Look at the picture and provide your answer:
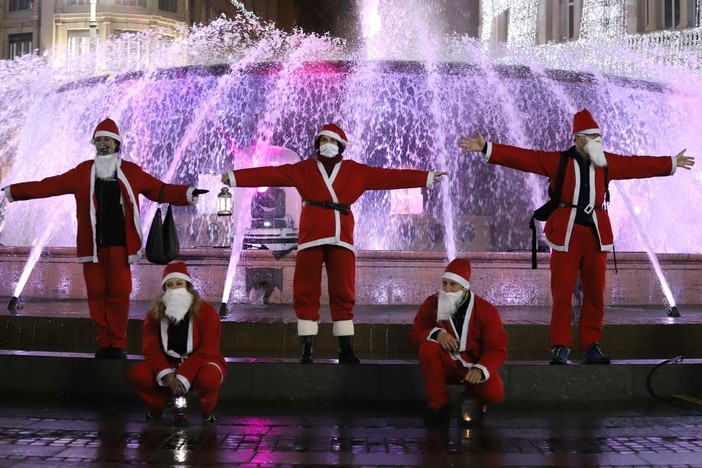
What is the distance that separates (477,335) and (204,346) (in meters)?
1.56

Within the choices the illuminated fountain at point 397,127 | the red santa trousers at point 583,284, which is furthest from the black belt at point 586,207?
the illuminated fountain at point 397,127

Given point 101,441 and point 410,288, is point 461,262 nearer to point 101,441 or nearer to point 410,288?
point 101,441

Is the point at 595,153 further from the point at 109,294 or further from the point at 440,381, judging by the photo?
the point at 109,294

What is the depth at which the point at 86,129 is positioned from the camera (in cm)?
1561

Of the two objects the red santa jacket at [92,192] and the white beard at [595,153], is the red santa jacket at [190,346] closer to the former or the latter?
the red santa jacket at [92,192]

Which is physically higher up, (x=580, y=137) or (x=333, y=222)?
(x=580, y=137)

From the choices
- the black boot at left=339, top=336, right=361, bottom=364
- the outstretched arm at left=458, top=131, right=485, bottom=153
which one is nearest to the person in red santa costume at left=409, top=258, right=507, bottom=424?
the black boot at left=339, top=336, right=361, bottom=364

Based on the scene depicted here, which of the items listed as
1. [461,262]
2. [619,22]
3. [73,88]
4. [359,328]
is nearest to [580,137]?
[461,262]

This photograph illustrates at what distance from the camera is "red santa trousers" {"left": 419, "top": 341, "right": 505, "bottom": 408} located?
5.64 m

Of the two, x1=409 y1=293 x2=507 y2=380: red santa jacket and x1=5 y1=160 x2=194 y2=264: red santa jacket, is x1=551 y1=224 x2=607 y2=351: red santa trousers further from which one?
x1=5 y1=160 x2=194 y2=264: red santa jacket

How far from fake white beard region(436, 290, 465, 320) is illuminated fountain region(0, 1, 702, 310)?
313 inches

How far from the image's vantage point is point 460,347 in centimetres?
577

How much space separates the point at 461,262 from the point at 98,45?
43.2 m

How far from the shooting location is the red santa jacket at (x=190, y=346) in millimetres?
5508
